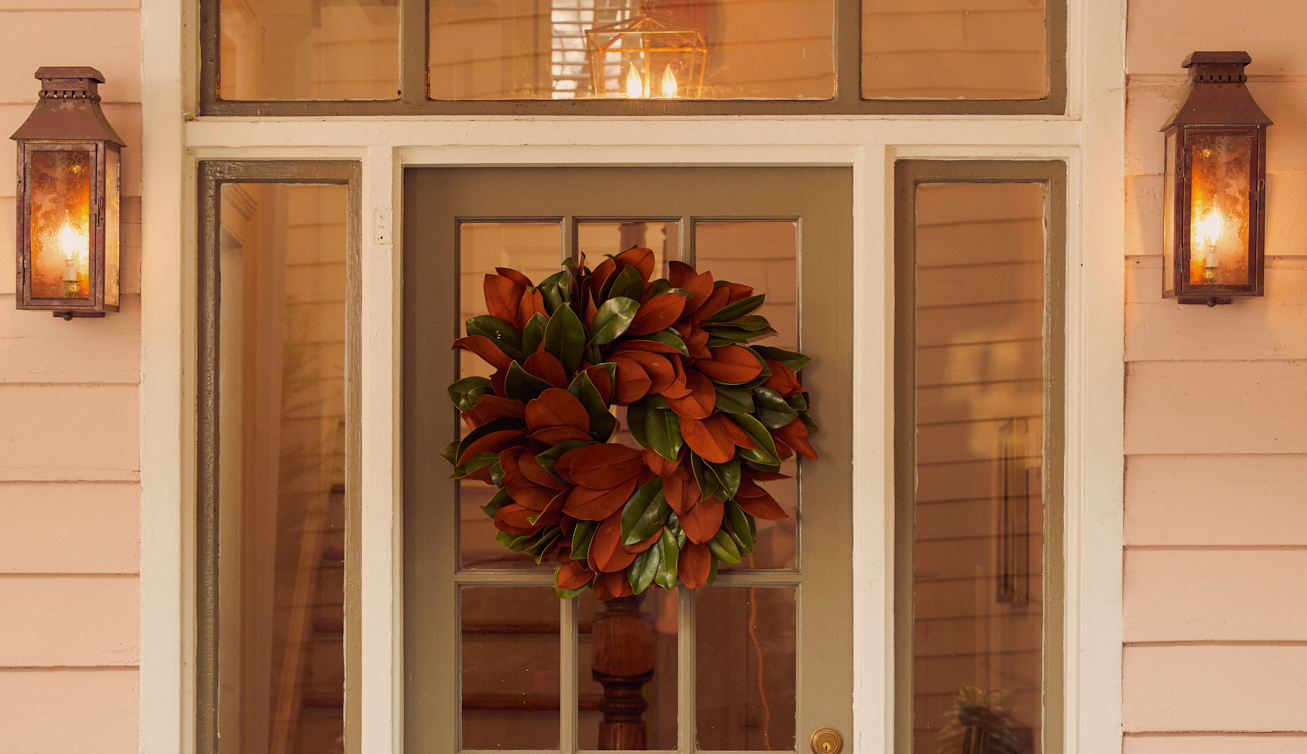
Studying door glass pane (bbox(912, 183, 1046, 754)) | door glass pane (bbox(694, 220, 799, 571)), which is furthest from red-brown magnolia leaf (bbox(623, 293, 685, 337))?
door glass pane (bbox(912, 183, 1046, 754))

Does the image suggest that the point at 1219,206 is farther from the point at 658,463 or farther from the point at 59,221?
the point at 59,221

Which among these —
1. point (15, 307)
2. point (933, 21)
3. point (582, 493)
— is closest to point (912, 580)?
point (582, 493)

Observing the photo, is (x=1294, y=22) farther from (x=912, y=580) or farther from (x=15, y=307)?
(x=15, y=307)

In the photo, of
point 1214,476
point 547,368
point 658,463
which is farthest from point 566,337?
point 1214,476

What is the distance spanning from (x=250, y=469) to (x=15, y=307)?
0.52m

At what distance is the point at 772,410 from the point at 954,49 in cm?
85

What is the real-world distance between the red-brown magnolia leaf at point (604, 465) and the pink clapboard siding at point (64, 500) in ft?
2.91

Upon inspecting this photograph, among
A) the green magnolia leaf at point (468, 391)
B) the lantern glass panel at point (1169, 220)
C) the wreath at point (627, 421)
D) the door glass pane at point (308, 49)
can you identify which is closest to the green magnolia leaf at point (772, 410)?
the wreath at point (627, 421)

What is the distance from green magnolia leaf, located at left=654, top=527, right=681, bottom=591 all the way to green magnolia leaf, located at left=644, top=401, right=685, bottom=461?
7.1 inches

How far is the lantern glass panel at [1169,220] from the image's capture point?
5.40 ft

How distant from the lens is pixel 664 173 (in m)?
1.78

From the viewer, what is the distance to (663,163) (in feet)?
5.76

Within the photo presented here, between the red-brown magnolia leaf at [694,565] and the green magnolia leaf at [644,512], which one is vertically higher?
the green magnolia leaf at [644,512]

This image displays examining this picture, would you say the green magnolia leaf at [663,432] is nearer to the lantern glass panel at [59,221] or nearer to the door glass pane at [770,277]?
the door glass pane at [770,277]
